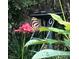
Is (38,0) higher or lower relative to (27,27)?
higher

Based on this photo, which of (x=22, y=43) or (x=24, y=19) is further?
(x=24, y=19)

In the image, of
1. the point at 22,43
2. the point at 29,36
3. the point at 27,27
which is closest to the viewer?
the point at 27,27

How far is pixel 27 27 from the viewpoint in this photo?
8.90 feet
